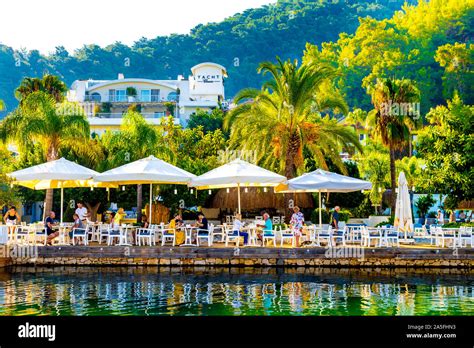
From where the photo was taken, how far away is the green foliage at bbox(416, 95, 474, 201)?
32625 millimetres

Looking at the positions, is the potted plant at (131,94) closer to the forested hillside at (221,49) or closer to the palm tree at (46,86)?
the palm tree at (46,86)

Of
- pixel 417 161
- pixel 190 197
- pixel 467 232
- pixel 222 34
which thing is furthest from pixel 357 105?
pixel 467 232

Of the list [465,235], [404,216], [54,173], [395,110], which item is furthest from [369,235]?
[395,110]

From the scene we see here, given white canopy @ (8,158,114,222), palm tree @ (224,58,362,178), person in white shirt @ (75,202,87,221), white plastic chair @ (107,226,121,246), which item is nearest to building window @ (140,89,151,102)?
palm tree @ (224,58,362,178)

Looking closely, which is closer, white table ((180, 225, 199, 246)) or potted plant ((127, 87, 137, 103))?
white table ((180, 225, 199, 246))

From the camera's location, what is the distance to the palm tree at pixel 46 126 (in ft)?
111

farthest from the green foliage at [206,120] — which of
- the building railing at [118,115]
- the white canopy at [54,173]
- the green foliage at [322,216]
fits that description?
the white canopy at [54,173]

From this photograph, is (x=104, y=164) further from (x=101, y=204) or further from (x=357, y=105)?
(x=357, y=105)

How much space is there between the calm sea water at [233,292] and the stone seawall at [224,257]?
2.29ft

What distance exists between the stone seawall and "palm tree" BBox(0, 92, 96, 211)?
8.76 meters

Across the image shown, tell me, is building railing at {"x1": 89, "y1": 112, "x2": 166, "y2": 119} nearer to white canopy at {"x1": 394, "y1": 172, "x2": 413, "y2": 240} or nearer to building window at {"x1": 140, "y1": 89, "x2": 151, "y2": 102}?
building window at {"x1": 140, "y1": 89, "x2": 151, "y2": 102}

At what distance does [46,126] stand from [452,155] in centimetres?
1785

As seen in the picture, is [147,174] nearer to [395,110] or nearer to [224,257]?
[224,257]

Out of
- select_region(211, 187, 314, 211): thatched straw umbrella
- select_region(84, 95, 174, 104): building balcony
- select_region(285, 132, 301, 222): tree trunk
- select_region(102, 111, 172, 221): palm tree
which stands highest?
select_region(84, 95, 174, 104): building balcony
